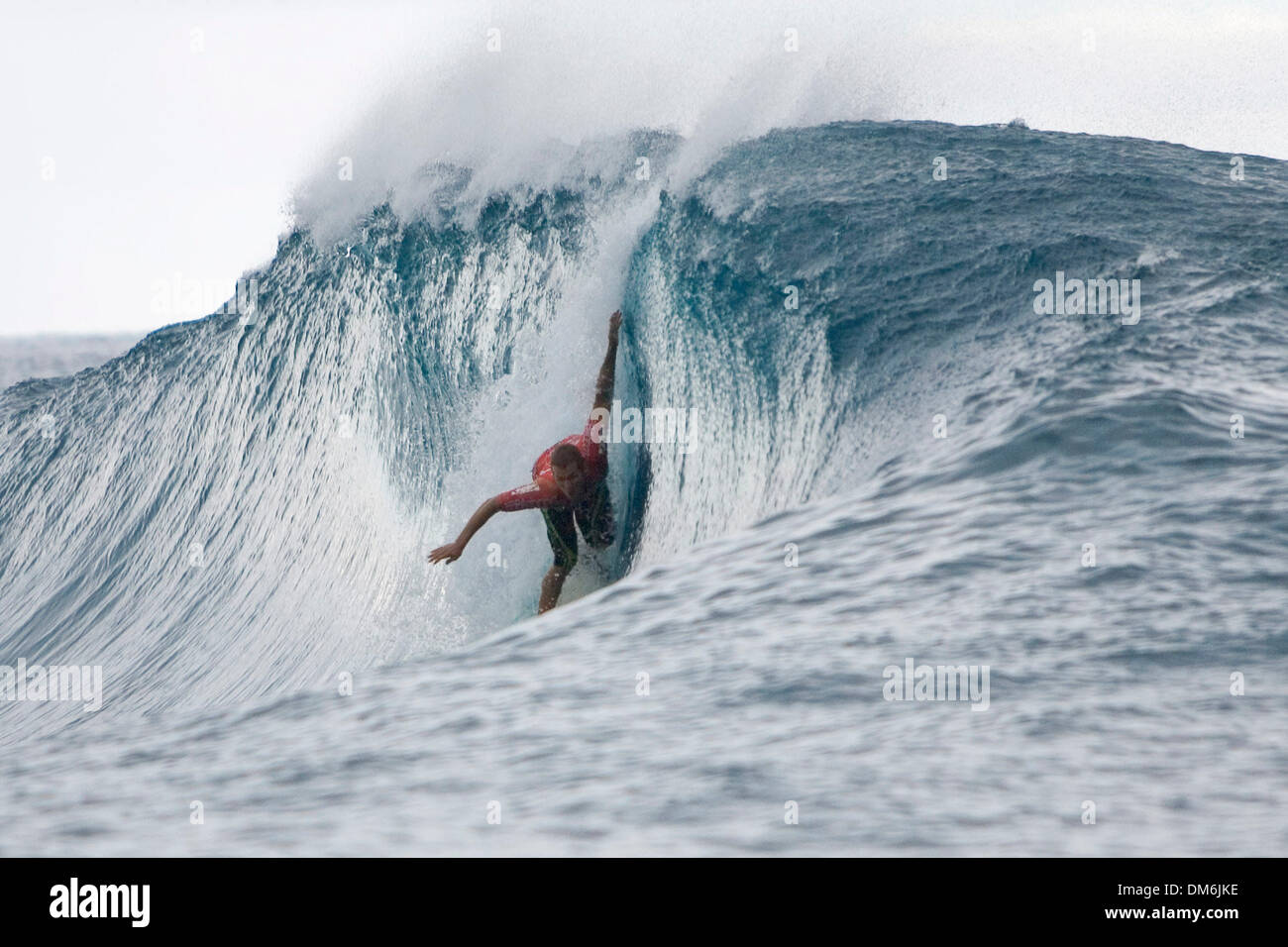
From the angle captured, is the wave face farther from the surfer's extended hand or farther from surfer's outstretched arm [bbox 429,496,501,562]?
the surfer's extended hand

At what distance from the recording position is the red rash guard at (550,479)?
776 centimetres

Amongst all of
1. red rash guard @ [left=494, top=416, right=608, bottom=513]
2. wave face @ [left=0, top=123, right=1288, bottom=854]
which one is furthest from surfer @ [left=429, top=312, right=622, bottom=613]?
wave face @ [left=0, top=123, right=1288, bottom=854]

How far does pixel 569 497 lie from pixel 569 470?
205mm

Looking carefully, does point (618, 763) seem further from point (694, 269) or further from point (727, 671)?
point (694, 269)

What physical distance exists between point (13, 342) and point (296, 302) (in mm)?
40776

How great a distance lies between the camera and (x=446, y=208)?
468 inches

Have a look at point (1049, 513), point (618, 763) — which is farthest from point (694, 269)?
point (618, 763)

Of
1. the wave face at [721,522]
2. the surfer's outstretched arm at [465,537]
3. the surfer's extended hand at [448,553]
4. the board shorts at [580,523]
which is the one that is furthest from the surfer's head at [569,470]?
the surfer's extended hand at [448,553]

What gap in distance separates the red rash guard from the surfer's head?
41 mm

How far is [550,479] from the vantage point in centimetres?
788

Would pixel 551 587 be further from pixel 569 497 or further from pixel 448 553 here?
pixel 448 553

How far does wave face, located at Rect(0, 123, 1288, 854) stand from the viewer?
3.55m
